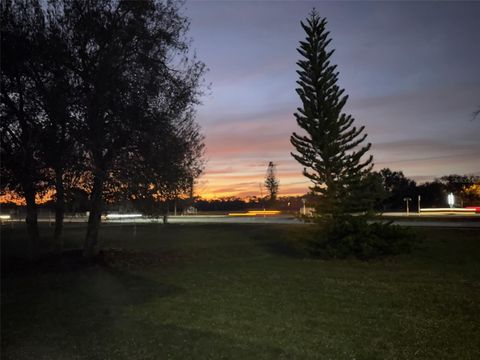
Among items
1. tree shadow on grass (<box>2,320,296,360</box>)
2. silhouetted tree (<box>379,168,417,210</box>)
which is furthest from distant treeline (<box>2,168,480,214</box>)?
tree shadow on grass (<box>2,320,296,360</box>)

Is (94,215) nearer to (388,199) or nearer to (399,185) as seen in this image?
(388,199)

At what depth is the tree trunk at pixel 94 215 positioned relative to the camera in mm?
14641

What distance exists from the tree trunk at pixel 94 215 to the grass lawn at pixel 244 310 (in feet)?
2.94

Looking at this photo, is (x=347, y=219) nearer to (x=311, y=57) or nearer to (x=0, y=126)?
(x=311, y=57)

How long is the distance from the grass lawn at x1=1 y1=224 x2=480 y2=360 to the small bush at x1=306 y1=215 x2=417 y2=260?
2.28ft

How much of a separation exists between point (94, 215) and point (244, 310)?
28.1 ft

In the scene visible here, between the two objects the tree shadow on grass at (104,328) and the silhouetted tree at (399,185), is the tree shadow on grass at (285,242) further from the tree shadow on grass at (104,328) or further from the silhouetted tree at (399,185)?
the silhouetted tree at (399,185)

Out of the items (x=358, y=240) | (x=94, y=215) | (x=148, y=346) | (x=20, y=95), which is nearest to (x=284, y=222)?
(x=358, y=240)

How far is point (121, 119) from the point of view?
45.5 feet

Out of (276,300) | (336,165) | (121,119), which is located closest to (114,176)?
(121,119)

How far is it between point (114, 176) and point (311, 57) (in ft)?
28.7

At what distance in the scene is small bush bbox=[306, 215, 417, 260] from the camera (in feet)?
55.9

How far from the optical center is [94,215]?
1579 centimetres

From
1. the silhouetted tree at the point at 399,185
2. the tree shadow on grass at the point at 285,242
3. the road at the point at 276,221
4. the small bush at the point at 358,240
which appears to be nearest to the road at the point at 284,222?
the road at the point at 276,221
